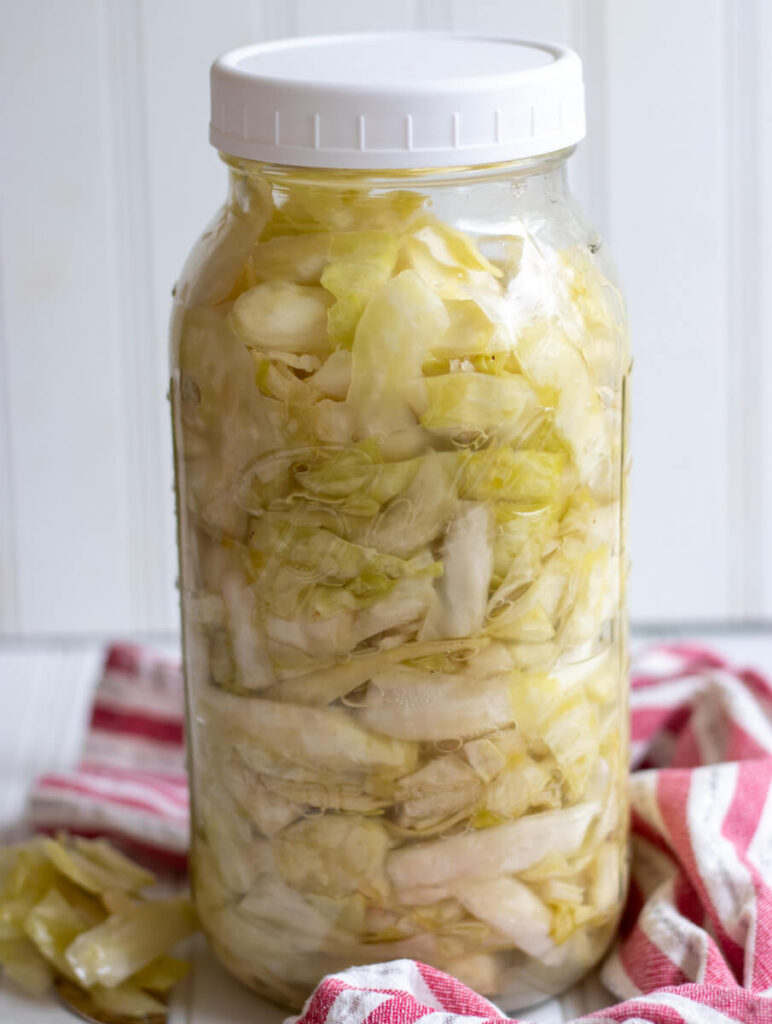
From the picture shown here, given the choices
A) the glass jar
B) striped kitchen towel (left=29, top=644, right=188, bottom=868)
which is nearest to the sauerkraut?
the glass jar

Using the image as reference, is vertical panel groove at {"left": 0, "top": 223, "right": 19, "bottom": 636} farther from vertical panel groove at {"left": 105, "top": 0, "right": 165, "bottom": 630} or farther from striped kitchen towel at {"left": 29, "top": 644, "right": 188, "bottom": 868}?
striped kitchen towel at {"left": 29, "top": 644, "right": 188, "bottom": 868}

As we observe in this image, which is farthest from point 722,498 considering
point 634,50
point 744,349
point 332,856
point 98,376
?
point 332,856

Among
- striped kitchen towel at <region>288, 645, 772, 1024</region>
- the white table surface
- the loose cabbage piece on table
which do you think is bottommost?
the white table surface

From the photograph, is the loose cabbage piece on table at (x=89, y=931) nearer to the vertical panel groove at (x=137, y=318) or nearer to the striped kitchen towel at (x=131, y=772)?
the striped kitchen towel at (x=131, y=772)

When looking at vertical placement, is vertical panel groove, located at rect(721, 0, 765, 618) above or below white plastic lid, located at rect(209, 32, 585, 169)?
below

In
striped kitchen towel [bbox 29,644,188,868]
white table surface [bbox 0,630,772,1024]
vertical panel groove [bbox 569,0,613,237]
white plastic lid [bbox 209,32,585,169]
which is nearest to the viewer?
white plastic lid [bbox 209,32,585,169]

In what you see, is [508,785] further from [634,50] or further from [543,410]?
[634,50]
